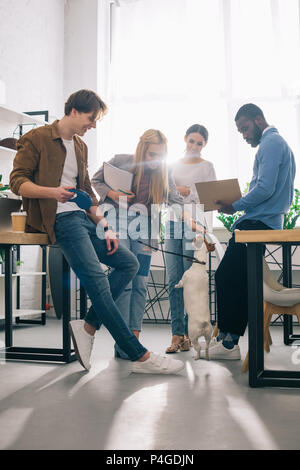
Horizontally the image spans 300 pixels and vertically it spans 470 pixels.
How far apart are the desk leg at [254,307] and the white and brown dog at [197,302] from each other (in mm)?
382

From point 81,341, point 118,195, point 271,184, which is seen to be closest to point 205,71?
point 118,195

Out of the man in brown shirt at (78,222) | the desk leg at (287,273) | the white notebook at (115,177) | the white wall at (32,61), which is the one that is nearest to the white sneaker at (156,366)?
the man in brown shirt at (78,222)

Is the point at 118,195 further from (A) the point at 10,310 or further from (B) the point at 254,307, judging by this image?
(B) the point at 254,307

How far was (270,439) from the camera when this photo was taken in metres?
1.31

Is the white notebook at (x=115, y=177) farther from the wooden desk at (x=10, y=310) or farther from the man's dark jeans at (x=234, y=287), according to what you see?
the man's dark jeans at (x=234, y=287)

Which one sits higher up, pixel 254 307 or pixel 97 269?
pixel 97 269

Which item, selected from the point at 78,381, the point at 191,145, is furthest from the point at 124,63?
the point at 78,381

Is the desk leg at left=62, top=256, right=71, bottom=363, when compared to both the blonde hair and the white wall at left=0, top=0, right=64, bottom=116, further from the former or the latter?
the white wall at left=0, top=0, right=64, bottom=116

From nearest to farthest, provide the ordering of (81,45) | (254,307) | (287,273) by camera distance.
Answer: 1. (254,307)
2. (287,273)
3. (81,45)

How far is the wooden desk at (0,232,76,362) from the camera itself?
2.20 metres

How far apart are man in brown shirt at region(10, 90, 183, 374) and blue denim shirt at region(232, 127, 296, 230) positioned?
60 cm

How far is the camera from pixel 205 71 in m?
4.81

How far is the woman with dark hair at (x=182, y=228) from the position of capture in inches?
108

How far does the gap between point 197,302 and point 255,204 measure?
1.71 ft
